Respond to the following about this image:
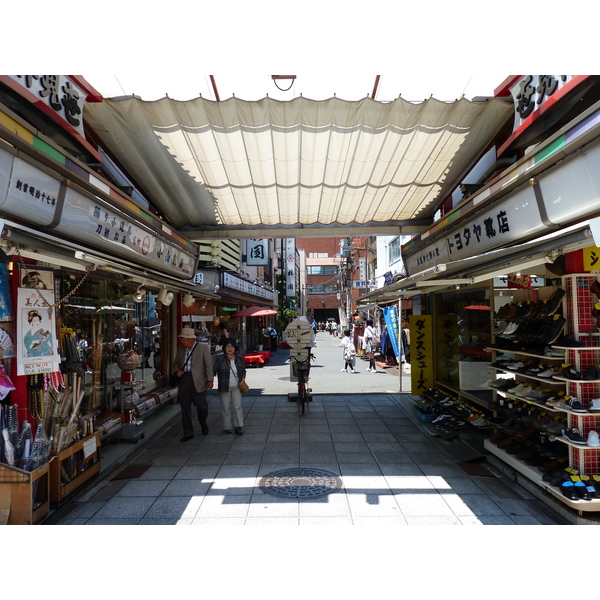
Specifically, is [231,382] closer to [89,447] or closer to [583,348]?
[89,447]

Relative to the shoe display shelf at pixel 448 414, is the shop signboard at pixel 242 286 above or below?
above

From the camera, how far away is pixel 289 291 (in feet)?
178

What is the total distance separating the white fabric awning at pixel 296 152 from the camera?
5.77m

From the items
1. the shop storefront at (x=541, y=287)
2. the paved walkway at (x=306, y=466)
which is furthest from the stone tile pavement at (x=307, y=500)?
the shop storefront at (x=541, y=287)

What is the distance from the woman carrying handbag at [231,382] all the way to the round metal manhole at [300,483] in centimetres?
226

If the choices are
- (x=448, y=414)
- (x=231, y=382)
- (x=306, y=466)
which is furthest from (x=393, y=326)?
(x=306, y=466)

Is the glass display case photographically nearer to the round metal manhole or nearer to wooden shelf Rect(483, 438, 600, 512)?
wooden shelf Rect(483, 438, 600, 512)

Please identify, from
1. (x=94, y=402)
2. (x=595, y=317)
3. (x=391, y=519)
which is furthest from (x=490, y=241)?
(x=94, y=402)

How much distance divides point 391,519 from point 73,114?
6.20 meters

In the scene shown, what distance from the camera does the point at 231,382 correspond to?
866 centimetres

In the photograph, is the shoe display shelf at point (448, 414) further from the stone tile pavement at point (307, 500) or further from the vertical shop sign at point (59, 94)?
the vertical shop sign at point (59, 94)

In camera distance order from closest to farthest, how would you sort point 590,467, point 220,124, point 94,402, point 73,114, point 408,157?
1. point 590,467
2. point 73,114
3. point 220,124
4. point 408,157
5. point 94,402

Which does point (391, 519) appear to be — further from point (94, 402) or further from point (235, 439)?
point (94, 402)

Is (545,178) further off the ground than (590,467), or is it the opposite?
(545,178)
